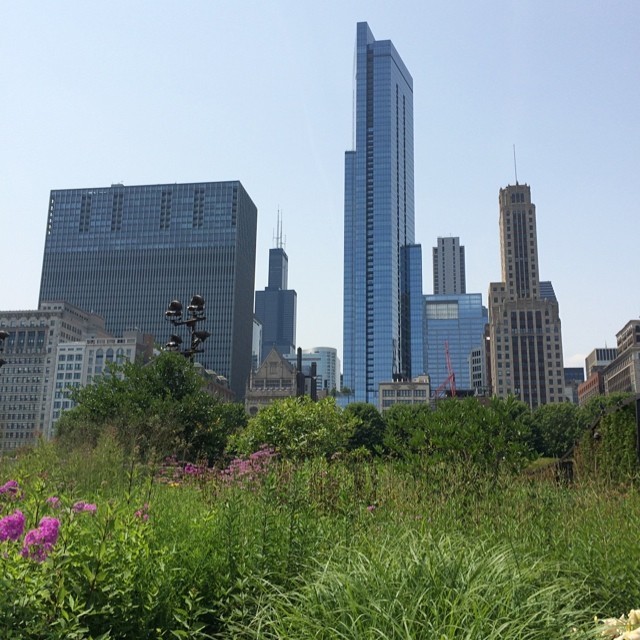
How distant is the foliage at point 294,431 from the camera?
81.7 feet

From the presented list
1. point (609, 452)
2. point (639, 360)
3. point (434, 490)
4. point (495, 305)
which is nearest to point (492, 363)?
point (495, 305)

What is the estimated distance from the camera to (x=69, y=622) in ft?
13.9

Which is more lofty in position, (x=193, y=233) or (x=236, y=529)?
(x=193, y=233)

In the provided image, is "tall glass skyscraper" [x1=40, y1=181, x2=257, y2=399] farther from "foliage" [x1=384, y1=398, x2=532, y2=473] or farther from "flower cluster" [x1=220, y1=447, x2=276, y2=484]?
"flower cluster" [x1=220, y1=447, x2=276, y2=484]

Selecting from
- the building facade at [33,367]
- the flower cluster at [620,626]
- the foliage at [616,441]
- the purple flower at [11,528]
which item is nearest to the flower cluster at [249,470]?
the purple flower at [11,528]

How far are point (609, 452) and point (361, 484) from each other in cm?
1517

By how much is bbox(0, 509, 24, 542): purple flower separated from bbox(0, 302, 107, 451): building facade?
523 feet

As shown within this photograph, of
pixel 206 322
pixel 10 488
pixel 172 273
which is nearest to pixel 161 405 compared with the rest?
pixel 10 488

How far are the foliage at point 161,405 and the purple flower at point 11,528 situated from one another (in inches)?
647

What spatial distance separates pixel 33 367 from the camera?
158 metres

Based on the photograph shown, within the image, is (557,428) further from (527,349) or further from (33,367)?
(33,367)

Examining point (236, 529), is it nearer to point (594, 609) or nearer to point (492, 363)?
point (594, 609)

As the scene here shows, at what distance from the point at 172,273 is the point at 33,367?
168 feet

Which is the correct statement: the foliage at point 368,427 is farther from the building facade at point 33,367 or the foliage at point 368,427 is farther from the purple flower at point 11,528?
the building facade at point 33,367
